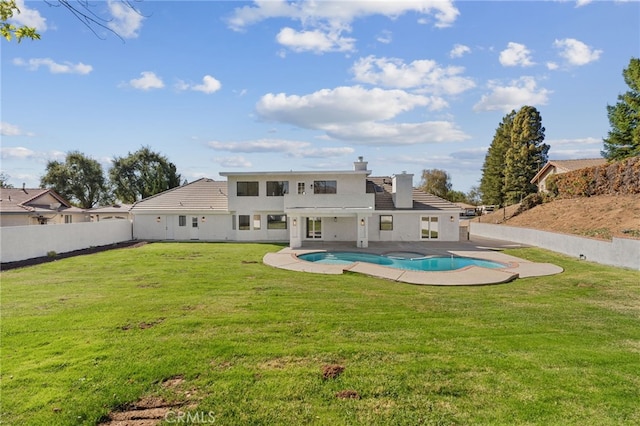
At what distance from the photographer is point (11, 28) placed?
12.7ft

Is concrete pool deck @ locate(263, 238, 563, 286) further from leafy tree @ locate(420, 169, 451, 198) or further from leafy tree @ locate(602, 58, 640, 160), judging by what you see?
leafy tree @ locate(420, 169, 451, 198)

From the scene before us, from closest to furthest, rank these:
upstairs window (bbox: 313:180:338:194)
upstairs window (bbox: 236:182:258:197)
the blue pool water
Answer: the blue pool water, upstairs window (bbox: 313:180:338:194), upstairs window (bbox: 236:182:258:197)

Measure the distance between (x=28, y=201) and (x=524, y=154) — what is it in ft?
179

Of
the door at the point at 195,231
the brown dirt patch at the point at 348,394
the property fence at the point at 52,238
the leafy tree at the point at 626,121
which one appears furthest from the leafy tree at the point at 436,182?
the brown dirt patch at the point at 348,394

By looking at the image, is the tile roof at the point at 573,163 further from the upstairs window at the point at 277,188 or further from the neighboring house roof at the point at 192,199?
the neighboring house roof at the point at 192,199

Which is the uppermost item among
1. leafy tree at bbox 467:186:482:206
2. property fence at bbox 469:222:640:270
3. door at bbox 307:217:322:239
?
leafy tree at bbox 467:186:482:206

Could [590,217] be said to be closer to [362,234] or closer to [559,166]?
[362,234]

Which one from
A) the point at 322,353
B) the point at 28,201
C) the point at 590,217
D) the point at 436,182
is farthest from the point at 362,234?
the point at 436,182

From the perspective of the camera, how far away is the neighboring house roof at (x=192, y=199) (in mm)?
26281

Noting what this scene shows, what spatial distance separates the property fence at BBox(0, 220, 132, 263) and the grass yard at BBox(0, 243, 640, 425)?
702cm

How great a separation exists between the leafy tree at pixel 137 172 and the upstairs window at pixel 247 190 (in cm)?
3014

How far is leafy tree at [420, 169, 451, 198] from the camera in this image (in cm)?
5647

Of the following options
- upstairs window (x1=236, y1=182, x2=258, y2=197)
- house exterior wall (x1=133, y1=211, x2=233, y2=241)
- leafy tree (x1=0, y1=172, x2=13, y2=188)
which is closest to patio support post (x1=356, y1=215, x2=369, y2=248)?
upstairs window (x1=236, y1=182, x2=258, y2=197)

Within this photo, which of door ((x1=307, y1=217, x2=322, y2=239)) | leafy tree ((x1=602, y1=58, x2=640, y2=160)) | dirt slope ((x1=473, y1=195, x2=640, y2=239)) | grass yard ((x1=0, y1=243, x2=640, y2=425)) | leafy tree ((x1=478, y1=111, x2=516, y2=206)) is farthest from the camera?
leafy tree ((x1=478, y1=111, x2=516, y2=206))
